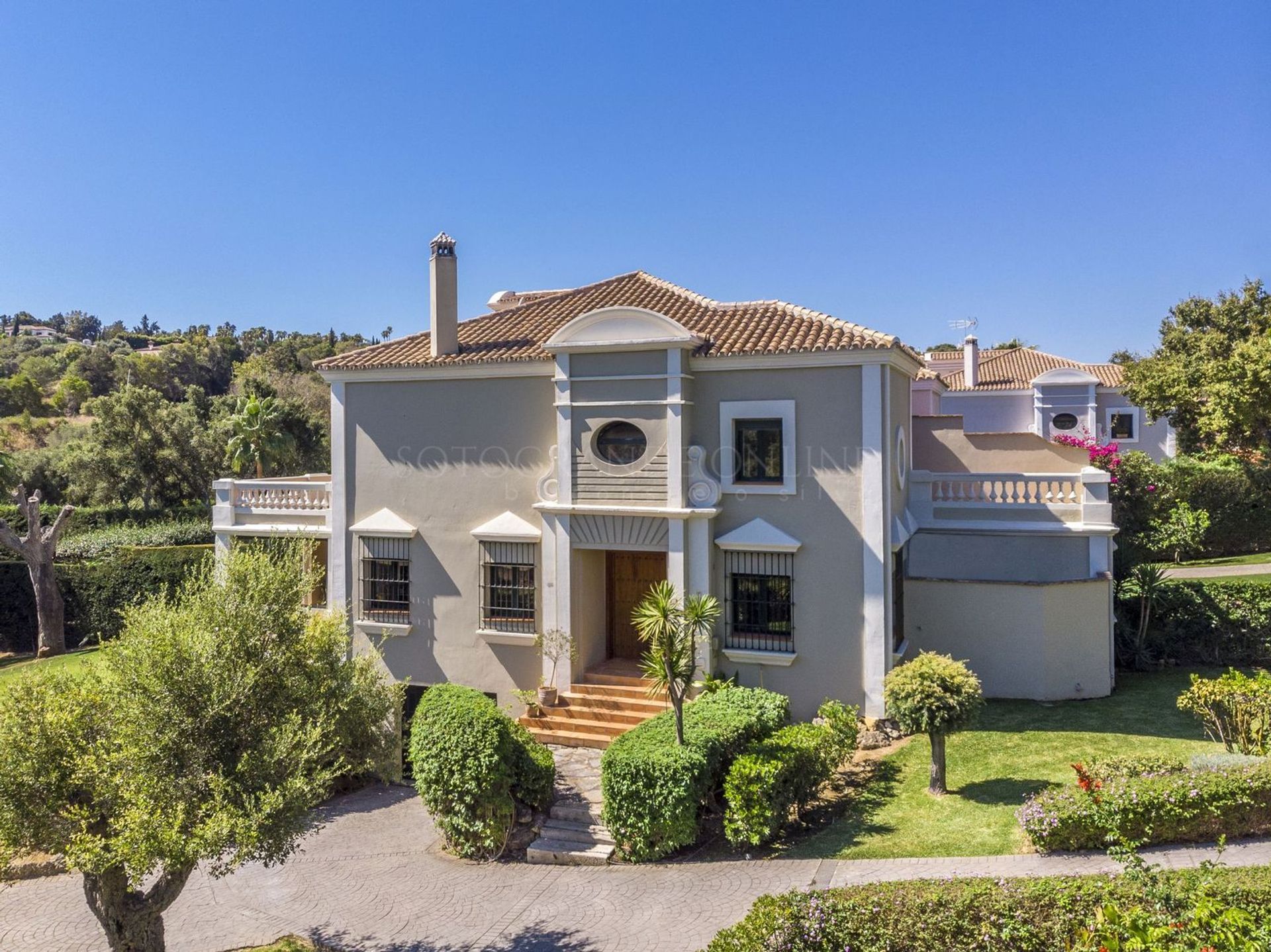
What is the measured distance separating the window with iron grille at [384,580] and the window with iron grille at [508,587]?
6.59ft

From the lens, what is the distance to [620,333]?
17.0 metres

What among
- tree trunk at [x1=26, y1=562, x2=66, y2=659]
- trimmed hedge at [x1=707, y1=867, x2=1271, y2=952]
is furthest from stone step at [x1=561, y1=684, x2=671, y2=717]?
tree trunk at [x1=26, y1=562, x2=66, y2=659]

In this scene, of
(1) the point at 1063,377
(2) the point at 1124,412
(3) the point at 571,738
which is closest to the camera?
(3) the point at 571,738

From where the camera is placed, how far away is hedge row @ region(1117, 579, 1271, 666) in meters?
19.7

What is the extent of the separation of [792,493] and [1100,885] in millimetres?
9391

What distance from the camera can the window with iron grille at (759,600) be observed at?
1691 centimetres

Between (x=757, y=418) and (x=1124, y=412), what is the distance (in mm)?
Result: 34136

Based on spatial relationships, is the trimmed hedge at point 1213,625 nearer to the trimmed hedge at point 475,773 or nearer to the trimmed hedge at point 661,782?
the trimmed hedge at point 661,782

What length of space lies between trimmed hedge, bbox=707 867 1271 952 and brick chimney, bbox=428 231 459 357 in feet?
46.3

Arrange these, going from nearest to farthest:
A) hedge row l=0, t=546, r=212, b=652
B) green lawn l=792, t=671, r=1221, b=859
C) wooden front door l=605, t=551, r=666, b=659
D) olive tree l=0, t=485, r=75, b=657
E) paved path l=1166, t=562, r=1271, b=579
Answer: green lawn l=792, t=671, r=1221, b=859
wooden front door l=605, t=551, r=666, b=659
paved path l=1166, t=562, r=1271, b=579
olive tree l=0, t=485, r=75, b=657
hedge row l=0, t=546, r=212, b=652

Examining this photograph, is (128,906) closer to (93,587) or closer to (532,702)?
(532,702)

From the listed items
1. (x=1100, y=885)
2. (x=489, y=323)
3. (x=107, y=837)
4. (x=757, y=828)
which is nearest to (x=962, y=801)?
(x=757, y=828)

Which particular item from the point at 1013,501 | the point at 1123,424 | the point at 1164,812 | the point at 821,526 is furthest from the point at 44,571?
the point at 1123,424

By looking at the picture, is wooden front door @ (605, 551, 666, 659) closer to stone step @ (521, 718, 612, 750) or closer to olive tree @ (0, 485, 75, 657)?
stone step @ (521, 718, 612, 750)
